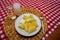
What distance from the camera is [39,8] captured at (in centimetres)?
134

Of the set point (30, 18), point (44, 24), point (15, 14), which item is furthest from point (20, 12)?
point (44, 24)

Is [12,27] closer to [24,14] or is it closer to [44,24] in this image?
[24,14]

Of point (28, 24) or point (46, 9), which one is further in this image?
point (46, 9)

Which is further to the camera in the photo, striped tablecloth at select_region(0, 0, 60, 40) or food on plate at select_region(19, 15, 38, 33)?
striped tablecloth at select_region(0, 0, 60, 40)

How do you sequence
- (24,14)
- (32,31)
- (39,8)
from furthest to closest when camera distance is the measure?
1. (39,8)
2. (24,14)
3. (32,31)

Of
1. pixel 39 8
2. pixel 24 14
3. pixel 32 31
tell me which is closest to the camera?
pixel 32 31

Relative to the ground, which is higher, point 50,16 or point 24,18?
point 24,18

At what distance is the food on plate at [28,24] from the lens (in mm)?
A: 1048

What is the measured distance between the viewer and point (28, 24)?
1048 mm

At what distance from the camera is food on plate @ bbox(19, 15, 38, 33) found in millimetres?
1048

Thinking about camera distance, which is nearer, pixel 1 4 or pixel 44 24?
pixel 44 24

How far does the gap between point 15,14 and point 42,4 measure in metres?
0.36

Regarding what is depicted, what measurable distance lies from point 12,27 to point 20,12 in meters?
0.19

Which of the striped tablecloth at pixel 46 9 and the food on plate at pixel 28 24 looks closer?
the food on plate at pixel 28 24
